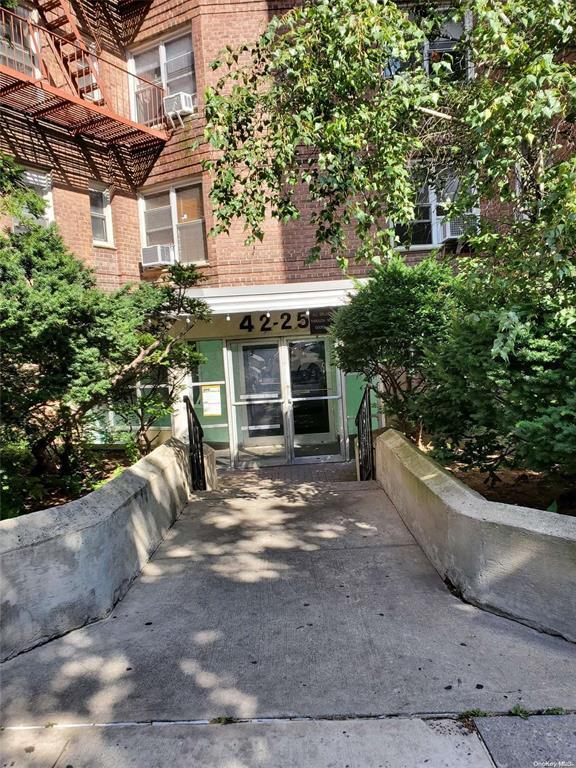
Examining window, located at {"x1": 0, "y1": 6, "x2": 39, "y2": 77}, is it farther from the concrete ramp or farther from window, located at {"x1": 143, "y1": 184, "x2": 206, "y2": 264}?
the concrete ramp

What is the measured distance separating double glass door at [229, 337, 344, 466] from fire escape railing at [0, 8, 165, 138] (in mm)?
5455

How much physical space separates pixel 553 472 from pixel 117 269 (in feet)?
34.0

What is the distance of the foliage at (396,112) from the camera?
391 cm

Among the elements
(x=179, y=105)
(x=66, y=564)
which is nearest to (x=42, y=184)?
(x=179, y=105)

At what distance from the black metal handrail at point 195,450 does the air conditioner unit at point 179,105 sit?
7.02 metres

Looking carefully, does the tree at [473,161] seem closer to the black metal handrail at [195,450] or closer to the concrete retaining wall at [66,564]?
the concrete retaining wall at [66,564]

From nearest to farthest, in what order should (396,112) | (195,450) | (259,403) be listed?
(396,112), (195,450), (259,403)

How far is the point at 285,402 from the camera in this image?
37.0 feet

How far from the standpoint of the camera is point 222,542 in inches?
193

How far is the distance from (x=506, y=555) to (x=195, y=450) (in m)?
5.06

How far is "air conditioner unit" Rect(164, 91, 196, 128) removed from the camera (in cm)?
1110

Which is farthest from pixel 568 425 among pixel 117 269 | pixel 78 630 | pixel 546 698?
pixel 117 269

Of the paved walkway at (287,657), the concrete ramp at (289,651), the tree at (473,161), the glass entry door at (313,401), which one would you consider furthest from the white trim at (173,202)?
the paved walkway at (287,657)

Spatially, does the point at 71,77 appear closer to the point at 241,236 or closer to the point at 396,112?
the point at 241,236
